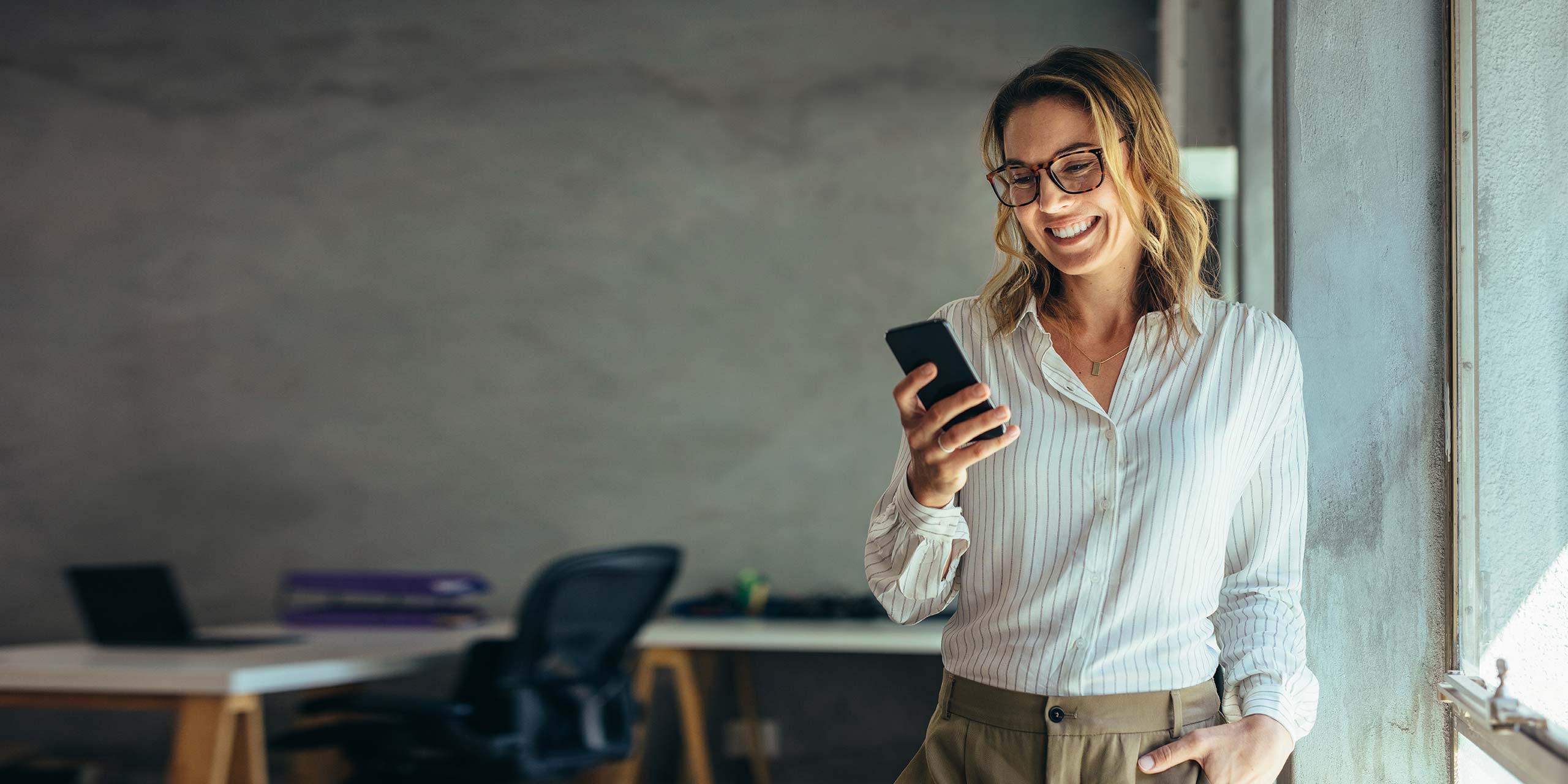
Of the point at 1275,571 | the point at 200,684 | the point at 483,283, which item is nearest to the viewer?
the point at 1275,571

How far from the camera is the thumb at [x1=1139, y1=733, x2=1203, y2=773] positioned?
3.44 ft

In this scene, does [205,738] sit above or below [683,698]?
Answer: above

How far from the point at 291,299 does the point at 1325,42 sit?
12.9 ft

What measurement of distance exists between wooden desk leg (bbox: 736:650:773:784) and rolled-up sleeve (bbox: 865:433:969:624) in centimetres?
284

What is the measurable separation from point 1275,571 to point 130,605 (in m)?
3.21

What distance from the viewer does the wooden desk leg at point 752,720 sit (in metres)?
3.92

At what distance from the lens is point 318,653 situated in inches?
118

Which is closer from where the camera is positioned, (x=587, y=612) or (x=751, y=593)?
(x=587, y=612)

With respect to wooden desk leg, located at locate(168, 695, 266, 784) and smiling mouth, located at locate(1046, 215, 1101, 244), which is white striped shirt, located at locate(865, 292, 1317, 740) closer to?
smiling mouth, located at locate(1046, 215, 1101, 244)

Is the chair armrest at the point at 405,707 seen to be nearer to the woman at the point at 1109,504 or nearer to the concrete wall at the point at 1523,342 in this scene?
the woman at the point at 1109,504

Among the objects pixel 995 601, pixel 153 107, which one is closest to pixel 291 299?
pixel 153 107

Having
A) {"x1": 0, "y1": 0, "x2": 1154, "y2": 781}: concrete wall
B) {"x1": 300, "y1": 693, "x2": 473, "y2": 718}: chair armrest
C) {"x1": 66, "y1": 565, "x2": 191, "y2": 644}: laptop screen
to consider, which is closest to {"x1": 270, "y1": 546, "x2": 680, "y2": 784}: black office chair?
{"x1": 300, "y1": 693, "x2": 473, "y2": 718}: chair armrest

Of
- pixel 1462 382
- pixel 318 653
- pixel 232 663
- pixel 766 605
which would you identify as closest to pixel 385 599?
pixel 318 653

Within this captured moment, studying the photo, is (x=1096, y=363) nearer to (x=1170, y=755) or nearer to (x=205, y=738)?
(x=1170, y=755)
